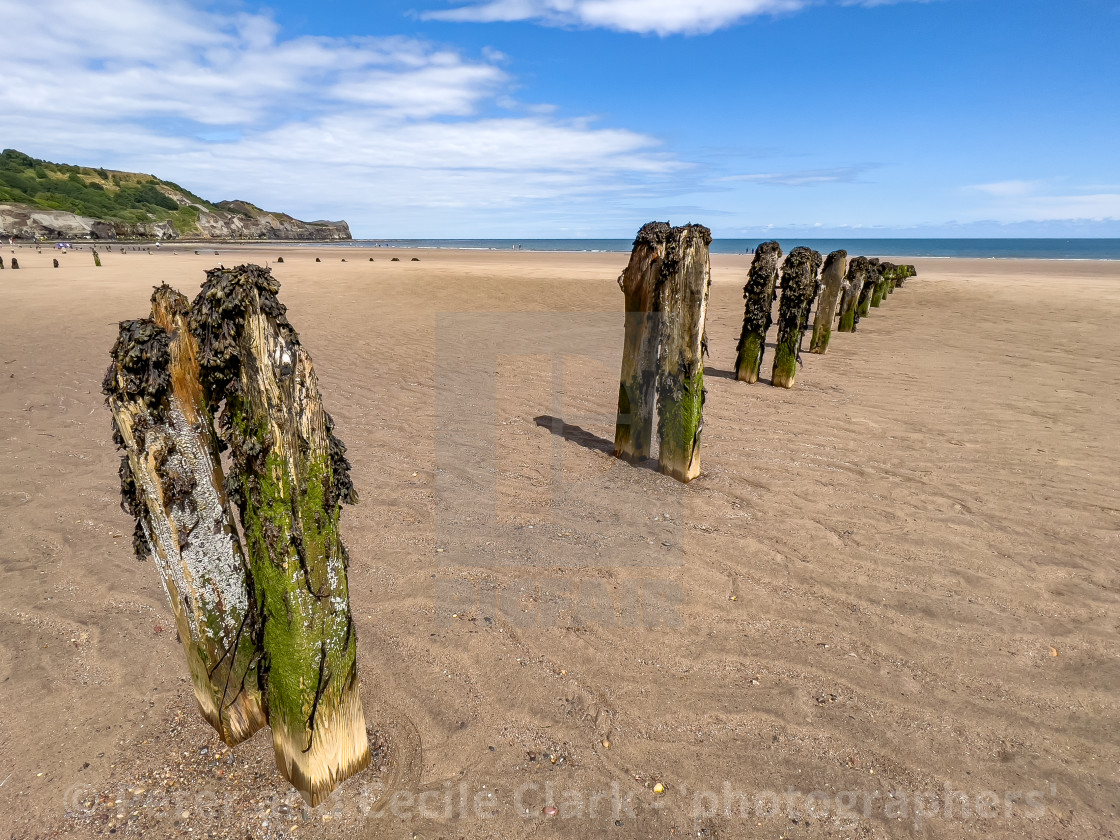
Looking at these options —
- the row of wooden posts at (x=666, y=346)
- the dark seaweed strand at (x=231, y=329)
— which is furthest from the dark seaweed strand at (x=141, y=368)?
the row of wooden posts at (x=666, y=346)

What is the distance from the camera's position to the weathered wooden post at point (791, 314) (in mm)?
9180

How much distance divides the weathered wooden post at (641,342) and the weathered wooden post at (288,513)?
12.3ft

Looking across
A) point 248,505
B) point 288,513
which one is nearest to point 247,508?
point 248,505

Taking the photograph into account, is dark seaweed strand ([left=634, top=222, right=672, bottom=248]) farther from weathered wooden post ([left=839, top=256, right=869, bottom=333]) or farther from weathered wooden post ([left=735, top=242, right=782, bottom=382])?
weathered wooden post ([left=839, top=256, right=869, bottom=333])

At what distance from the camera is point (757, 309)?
366 inches

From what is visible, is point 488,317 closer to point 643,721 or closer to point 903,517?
point 903,517

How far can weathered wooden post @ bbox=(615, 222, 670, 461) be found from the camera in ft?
18.0

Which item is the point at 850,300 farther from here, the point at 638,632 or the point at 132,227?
the point at 132,227

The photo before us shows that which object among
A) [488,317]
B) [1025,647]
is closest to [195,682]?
[1025,647]

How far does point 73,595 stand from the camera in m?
3.81

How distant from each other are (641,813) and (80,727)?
2.74 meters

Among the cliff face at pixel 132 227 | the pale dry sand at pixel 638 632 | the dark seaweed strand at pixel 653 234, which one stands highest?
the cliff face at pixel 132 227

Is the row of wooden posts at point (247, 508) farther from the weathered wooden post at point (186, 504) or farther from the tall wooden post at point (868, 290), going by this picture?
the tall wooden post at point (868, 290)

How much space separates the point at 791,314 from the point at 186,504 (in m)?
8.96
